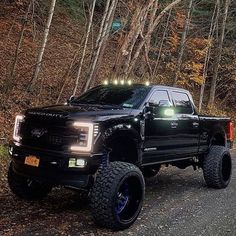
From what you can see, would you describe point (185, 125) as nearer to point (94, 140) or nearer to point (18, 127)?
point (94, 140)

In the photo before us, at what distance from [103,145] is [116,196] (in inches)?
30.6

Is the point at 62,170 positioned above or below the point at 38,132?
below

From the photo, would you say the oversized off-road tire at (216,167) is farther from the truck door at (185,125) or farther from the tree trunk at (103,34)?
the tree trunk at (103,34)

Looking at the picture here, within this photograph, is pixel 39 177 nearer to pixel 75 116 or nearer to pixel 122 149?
pixel 75 116

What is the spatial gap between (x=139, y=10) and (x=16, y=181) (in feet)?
25.8

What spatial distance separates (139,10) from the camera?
13383 mm

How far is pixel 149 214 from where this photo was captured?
7293 mm

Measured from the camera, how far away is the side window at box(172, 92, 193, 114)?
8805 millimetres

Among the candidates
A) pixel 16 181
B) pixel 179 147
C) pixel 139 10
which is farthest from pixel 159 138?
pixel 139 10

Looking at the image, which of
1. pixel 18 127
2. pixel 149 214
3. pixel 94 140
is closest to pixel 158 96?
pixel 149 214

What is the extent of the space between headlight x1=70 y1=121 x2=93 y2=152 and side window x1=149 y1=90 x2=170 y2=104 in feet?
6.42

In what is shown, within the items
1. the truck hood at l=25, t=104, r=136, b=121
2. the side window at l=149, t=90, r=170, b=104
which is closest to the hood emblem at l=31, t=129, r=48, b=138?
the truck hood at l=25, t=104, r=136, b=121

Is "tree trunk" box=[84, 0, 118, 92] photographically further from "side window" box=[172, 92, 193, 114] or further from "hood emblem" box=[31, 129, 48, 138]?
"hood emblem" box=[31, 129, 48, 138]

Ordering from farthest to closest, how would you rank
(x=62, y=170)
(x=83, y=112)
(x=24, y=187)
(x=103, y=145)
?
(x=24, y=187) < (x=83, y=112) < (x=103, y=145) < (x=62, y=170)
